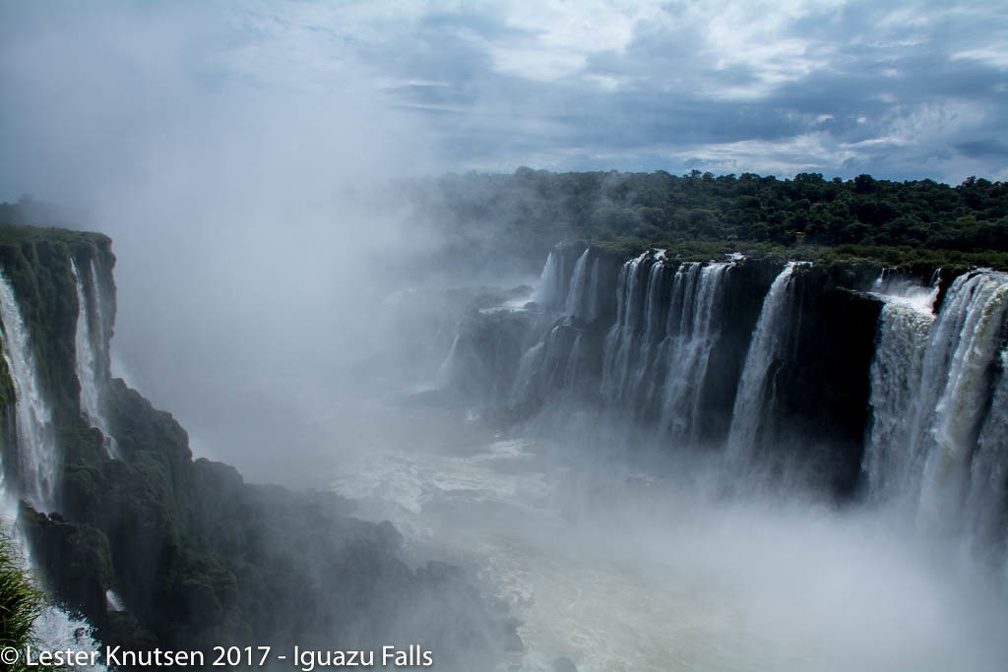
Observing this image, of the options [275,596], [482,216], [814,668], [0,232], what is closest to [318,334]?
[482,216]

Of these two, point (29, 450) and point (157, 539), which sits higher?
point (29, 450)

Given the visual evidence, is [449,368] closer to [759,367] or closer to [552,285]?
[552,285]

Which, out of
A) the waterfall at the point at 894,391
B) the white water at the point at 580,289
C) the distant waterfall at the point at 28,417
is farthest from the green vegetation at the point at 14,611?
the white water at the point at 580,289

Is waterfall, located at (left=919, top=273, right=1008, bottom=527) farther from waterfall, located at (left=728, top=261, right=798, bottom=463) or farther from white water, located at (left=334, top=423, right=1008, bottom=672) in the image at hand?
waterfall, located at (left=728, top=261, right=798, bottom=463)

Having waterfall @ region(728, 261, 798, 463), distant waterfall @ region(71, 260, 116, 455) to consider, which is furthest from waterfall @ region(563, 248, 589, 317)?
distant waterfall @ region(71, 260, 116, 455)

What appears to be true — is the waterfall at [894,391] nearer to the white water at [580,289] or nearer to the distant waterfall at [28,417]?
the white water at [580,289]

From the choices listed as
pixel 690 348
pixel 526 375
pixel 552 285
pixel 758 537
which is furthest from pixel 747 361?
pixel 552 285
